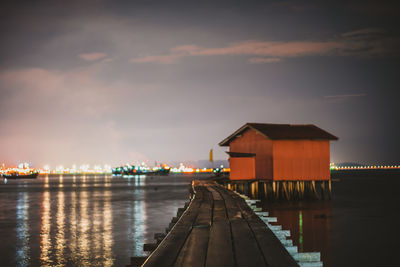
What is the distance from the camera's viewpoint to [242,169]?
1446 inches

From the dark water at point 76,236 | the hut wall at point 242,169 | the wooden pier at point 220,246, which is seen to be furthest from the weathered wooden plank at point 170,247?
the hut wall at point 242,169

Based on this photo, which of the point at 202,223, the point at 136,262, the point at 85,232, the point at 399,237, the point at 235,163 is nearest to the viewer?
the point at 136,262

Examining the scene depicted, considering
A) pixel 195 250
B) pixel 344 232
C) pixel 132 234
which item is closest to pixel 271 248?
pixel 195 250

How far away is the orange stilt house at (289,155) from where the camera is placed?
3372 centimetres

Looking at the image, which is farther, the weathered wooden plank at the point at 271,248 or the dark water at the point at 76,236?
the dark water at the point at 76,236

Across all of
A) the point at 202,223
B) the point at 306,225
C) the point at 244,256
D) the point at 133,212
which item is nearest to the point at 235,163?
the point at 133,212

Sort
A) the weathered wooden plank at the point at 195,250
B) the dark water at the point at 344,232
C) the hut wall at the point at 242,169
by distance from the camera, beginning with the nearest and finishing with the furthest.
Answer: the weathered wooden plank at the point at 195,250
the dark water at the point at 344,232
the hut wall at the point at 242,169

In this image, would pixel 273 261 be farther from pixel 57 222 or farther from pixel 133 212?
pixel 133 212

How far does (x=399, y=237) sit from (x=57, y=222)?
19.3 metres

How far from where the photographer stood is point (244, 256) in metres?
5.76

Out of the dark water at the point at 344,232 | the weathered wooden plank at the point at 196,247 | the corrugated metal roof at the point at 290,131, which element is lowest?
the dark water at the point at 344,232

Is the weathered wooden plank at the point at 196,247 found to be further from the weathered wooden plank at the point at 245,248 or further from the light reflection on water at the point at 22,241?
the light reflection on water at the point at 22,241

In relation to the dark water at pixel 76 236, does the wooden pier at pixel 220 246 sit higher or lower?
higher

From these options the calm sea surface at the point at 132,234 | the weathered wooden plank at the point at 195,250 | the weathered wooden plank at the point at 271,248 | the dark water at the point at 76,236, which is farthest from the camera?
the dark water at the point at 76,236
